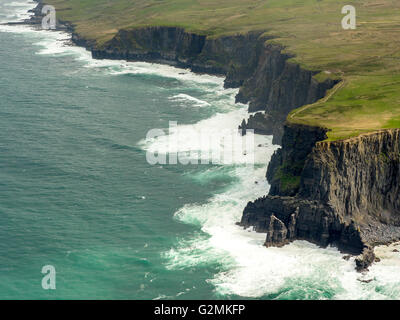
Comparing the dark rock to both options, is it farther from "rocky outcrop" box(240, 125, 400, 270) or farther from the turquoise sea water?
"rocky outcrop" box(240, 125, 400, 270)

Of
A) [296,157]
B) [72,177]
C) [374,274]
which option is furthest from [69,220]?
[374,274]

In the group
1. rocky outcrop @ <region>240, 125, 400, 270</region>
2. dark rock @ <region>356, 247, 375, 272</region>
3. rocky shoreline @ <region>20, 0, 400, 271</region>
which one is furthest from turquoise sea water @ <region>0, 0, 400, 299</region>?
rocky outcrop @ <region>240, 125, 400, 270</region>

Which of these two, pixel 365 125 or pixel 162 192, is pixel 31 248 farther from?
pixel 365 125

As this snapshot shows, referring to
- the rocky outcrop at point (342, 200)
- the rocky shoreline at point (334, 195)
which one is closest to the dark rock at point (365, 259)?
the rocky shoreline at point (334, 195)

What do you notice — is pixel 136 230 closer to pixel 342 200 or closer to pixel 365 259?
pixel 342 200

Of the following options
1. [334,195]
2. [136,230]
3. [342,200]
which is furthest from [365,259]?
[136,230]

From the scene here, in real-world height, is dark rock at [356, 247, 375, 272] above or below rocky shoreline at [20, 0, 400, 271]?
below

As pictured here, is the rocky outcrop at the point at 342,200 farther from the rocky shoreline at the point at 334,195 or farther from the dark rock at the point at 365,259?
the dark rock at the point at 365,259
